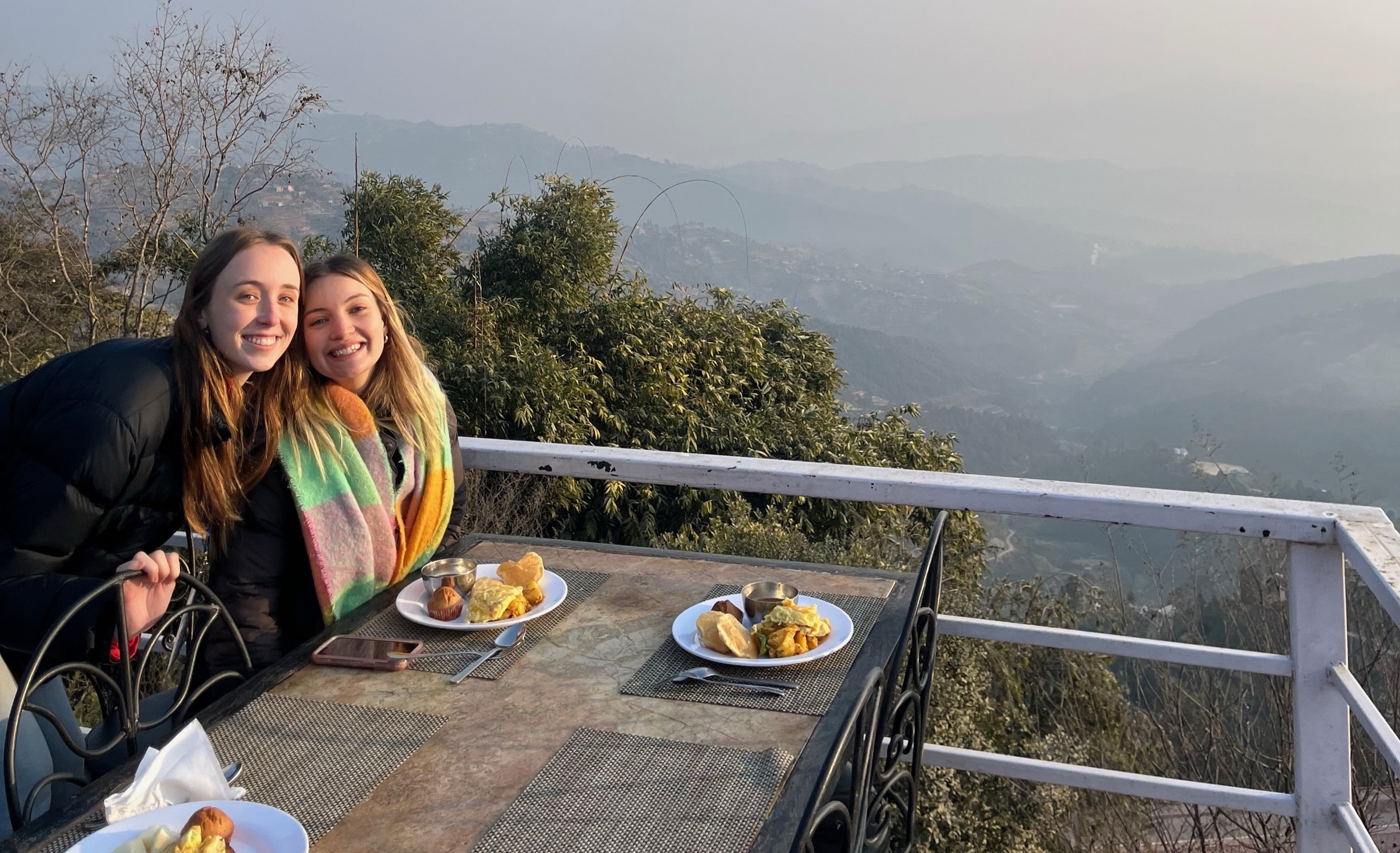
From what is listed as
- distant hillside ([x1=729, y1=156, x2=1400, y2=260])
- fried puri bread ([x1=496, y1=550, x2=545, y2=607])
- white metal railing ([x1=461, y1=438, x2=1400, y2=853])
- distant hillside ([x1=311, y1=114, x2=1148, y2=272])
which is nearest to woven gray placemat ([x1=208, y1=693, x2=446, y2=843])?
fried puri bread ([x1=496, y1=550, x2=545, y2=607])

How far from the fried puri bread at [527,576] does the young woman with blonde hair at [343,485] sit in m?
0.34

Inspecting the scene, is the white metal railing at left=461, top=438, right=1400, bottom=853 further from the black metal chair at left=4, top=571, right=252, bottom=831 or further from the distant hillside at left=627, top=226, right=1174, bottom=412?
the distant hillside at left=627, top=226, right=1174, bottom=412

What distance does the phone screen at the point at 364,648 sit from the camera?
1.46 m

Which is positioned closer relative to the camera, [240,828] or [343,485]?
[240,828]

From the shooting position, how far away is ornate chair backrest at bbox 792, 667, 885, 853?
759mm

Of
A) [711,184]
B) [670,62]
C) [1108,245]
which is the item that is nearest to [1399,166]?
[1108,245]

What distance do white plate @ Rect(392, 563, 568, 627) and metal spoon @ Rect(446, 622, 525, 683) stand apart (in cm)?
1

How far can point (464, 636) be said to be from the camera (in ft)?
5.12

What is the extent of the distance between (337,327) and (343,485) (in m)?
0.31

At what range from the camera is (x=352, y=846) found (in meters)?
1.01

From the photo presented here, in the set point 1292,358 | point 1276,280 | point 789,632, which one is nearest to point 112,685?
point 789,632

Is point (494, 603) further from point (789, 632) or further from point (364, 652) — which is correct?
point (789, 632)

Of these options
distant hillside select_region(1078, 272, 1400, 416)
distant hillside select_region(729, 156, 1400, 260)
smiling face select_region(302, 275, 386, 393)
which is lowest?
distant hillside select_region(1078, 272, 1400, 416)

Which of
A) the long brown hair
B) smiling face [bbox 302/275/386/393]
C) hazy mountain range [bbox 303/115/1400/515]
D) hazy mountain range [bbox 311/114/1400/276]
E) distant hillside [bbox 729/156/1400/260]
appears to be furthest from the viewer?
distant hillside [bbox 729/156/1400/260]
